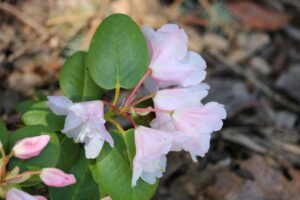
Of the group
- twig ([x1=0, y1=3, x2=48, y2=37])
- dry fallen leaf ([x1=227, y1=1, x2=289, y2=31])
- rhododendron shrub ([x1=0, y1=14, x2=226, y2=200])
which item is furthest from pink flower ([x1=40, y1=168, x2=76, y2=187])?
dry fallen leaf ([x1=227, y1=1, x2=289, y2=31])

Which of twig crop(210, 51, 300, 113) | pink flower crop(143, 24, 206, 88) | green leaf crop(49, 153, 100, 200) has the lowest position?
twig crop(210, 51, 300, 113)

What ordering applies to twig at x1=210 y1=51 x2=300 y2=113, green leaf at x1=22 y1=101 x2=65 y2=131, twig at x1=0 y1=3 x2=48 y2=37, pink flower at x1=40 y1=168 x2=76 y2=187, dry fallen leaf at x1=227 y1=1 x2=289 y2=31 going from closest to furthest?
pink flower at x1=40 y1=168 x2=76 y2=187, green leaf at x1=22 y1=101 x2=65 y2=131, twig at x1=0 y1=3 x2=48 y2=37, twig at x1=210 y1=51 x2=300 y2=113, dry fallen leaf at x1=227 y1=1 x2=289 y2=31

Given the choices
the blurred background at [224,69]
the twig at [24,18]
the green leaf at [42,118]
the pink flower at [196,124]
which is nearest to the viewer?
the pink flower at [196,124]

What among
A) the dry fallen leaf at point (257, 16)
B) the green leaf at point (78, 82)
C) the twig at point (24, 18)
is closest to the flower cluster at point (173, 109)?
the green leaf at point (78, 82)

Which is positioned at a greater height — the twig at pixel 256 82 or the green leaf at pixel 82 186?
the green leaf at pixel 82 186

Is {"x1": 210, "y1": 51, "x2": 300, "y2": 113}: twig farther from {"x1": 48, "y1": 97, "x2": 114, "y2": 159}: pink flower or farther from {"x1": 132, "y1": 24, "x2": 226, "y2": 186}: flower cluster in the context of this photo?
{"x1": 48, "y1": 97, "x2": 114, "y2": 159}: pink flower

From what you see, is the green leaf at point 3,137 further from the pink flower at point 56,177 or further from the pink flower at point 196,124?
the pink flower at point 196,124

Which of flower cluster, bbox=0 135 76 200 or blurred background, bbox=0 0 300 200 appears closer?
flower cluster, bbox=0 135 76 200

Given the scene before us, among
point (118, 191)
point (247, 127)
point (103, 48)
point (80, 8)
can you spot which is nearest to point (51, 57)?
point (80, 8)

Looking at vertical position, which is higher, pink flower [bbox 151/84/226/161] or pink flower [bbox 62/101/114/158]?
pink flower [bbox 62/101/114/158]
